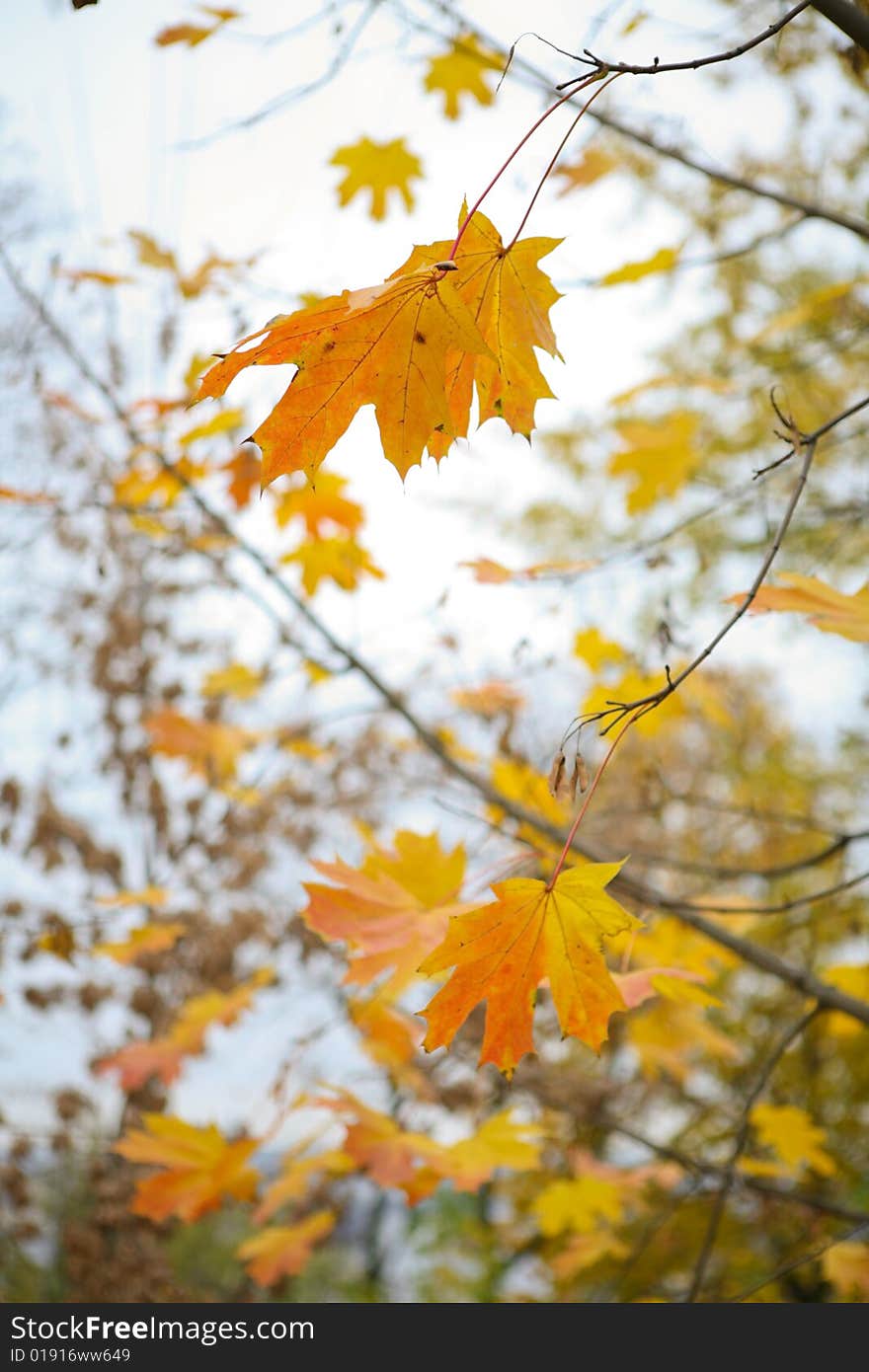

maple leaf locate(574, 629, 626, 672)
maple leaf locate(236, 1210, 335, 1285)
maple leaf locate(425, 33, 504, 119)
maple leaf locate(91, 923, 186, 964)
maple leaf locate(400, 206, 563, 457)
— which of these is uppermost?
maple leaf locate(425, 33, 504, 119)

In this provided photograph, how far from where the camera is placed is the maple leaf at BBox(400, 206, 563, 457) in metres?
0.83

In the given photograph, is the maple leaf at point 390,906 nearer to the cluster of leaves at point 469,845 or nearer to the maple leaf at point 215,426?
the cluster of leaves at point 469,845

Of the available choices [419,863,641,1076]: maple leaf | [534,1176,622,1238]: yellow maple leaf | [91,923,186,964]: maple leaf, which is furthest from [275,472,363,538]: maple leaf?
[534,1176,622,1238]: yellow maple leaf

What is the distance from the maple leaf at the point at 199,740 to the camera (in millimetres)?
2514

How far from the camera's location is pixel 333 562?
206cm

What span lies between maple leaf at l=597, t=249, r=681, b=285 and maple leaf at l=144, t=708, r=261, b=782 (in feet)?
4.98

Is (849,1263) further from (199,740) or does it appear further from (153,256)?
(153,256)

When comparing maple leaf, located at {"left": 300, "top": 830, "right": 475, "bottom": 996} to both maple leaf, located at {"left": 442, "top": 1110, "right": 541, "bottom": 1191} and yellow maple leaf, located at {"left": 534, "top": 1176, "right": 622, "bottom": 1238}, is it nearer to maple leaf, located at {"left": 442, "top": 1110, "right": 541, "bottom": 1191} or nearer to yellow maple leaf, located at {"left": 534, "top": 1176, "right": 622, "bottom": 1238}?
maple leaf, located at {"left": 442, "top": 1110, "right": 541, "bottom": 1191}

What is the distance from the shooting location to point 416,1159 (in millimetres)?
1600

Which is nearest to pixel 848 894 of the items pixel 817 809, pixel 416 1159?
pixel 817 809

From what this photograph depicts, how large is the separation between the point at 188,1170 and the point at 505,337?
1.64m

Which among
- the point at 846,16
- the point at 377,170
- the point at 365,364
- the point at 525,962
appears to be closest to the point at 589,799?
the point at 525,962

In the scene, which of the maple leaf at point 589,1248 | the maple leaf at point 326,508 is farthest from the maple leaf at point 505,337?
the maple leaf at point 589,1248

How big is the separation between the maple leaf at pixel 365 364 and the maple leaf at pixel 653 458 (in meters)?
1.52
